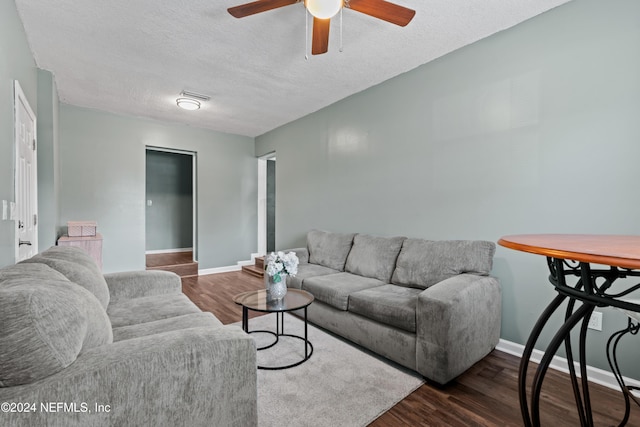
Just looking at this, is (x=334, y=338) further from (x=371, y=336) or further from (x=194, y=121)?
(x=194, y=121)

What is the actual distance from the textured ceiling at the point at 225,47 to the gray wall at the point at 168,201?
114 inches

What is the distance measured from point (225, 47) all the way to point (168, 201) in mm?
5284

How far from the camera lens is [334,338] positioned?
2.61 metres

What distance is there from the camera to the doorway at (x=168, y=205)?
6.78 meters

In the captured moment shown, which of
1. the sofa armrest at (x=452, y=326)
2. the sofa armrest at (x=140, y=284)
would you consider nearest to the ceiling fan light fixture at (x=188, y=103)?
the sofa armrest at (x=140, y=284)

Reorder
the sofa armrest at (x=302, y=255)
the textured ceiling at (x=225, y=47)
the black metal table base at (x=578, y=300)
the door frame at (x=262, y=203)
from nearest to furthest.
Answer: the black metal table base at (x=578, y=300) → the textured ceiling at (x=225, y=47) → the sofa armrest at (x=302, y=255) → the door frame at (x=262, y=203)

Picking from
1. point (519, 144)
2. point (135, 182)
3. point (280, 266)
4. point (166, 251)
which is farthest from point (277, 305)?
point (166, 251)

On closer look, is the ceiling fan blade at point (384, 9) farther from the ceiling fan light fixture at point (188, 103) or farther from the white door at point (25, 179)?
the ceiling fan light fixture at point (188, 103)

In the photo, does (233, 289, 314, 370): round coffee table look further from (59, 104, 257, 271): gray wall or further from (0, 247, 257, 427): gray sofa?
(59, 104, 257, 271): gray wall

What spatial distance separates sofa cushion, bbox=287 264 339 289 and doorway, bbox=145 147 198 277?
4.16m

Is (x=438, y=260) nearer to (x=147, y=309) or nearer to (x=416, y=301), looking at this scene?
(x=416, y=301)

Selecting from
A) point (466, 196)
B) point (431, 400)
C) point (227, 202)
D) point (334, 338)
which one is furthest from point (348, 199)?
point (227, 202)

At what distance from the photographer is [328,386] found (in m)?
1.90

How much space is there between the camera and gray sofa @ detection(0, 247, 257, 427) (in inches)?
33.5
